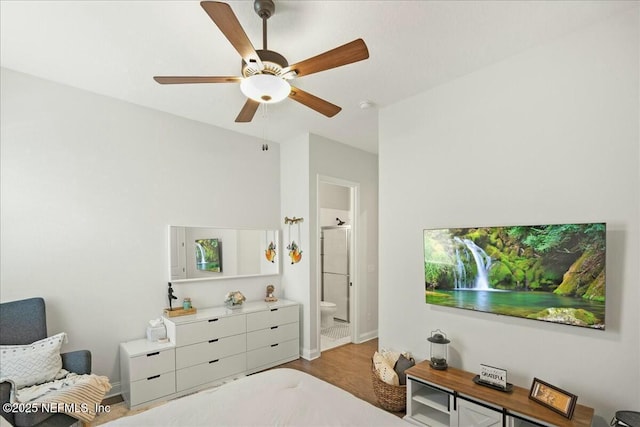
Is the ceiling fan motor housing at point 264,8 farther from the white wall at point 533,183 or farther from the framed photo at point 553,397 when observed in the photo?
the framed photo at point 553,397

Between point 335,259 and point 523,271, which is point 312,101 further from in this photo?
point 335,259

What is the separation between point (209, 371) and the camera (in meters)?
3.29

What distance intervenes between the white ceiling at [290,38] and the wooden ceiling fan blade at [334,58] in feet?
1.44

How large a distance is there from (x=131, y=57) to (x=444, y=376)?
Answer: 3.34m

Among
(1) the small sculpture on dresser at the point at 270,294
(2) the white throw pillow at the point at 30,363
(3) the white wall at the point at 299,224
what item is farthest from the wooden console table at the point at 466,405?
(2) the white throw pillow at the point at 30,363

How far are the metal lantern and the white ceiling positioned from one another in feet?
6.99

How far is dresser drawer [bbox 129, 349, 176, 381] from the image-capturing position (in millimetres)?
2814

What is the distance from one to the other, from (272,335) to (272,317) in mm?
207

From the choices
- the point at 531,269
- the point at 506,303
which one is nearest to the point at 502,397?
the point at 506,303

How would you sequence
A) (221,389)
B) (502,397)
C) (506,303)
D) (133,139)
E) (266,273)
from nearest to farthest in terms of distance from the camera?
(221,389) < (502,397) < (506,303) < (133,139) < (266,273)

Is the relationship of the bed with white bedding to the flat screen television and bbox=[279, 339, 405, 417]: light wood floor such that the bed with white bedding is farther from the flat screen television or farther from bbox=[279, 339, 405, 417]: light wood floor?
the flat screen television

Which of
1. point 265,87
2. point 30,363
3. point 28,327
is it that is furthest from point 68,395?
point 265,87

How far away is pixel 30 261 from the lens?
2689mm

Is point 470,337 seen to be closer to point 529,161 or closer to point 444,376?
point 444,376
